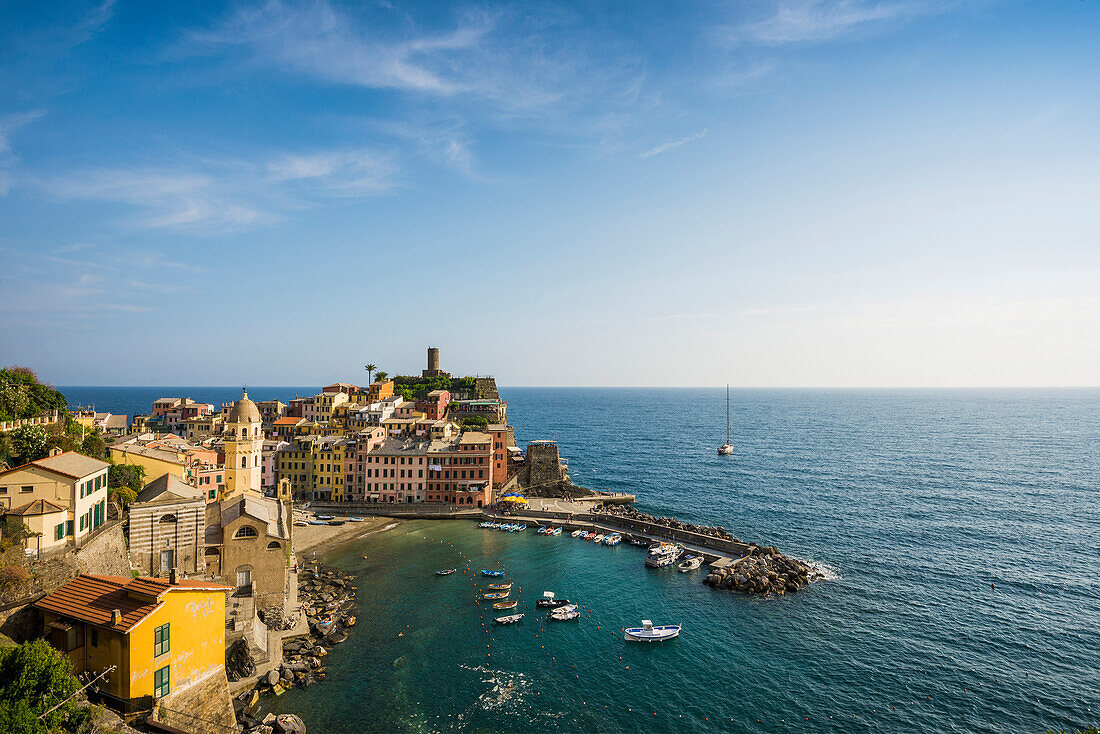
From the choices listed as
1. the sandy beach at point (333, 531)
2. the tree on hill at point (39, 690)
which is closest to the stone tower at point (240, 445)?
the sandy beach at point (333, 531)

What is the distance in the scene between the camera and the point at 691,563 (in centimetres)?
6469

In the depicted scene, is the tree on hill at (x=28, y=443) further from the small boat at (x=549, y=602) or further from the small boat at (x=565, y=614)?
the small boat at (x=565, y=614)

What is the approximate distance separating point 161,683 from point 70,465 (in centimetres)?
2084

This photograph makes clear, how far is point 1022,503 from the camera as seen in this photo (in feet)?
300

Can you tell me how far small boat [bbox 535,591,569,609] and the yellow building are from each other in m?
29.8

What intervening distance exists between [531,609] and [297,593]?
74.6 ft

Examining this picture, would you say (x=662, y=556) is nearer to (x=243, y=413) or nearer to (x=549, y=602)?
(x=549, y=602)

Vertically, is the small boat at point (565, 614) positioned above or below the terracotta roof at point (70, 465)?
below

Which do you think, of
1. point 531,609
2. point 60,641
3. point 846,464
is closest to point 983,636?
point 531,609

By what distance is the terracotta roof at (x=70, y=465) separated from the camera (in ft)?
124

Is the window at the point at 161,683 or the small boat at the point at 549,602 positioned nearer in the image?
the window at the point at 161,683

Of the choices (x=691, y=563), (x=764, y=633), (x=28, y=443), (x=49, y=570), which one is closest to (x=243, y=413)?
(x=28, y=443)

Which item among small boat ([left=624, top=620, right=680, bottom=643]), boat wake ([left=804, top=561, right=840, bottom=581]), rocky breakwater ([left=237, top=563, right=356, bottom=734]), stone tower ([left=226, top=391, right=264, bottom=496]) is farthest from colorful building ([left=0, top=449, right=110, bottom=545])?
boat wake ([left=804, top=561, right=840, bottom=581])

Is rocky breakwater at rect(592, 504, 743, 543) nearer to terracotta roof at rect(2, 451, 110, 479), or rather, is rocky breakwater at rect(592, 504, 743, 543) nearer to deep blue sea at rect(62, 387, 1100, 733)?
deep blue sea at rect(62, 387, 1100, 733)
